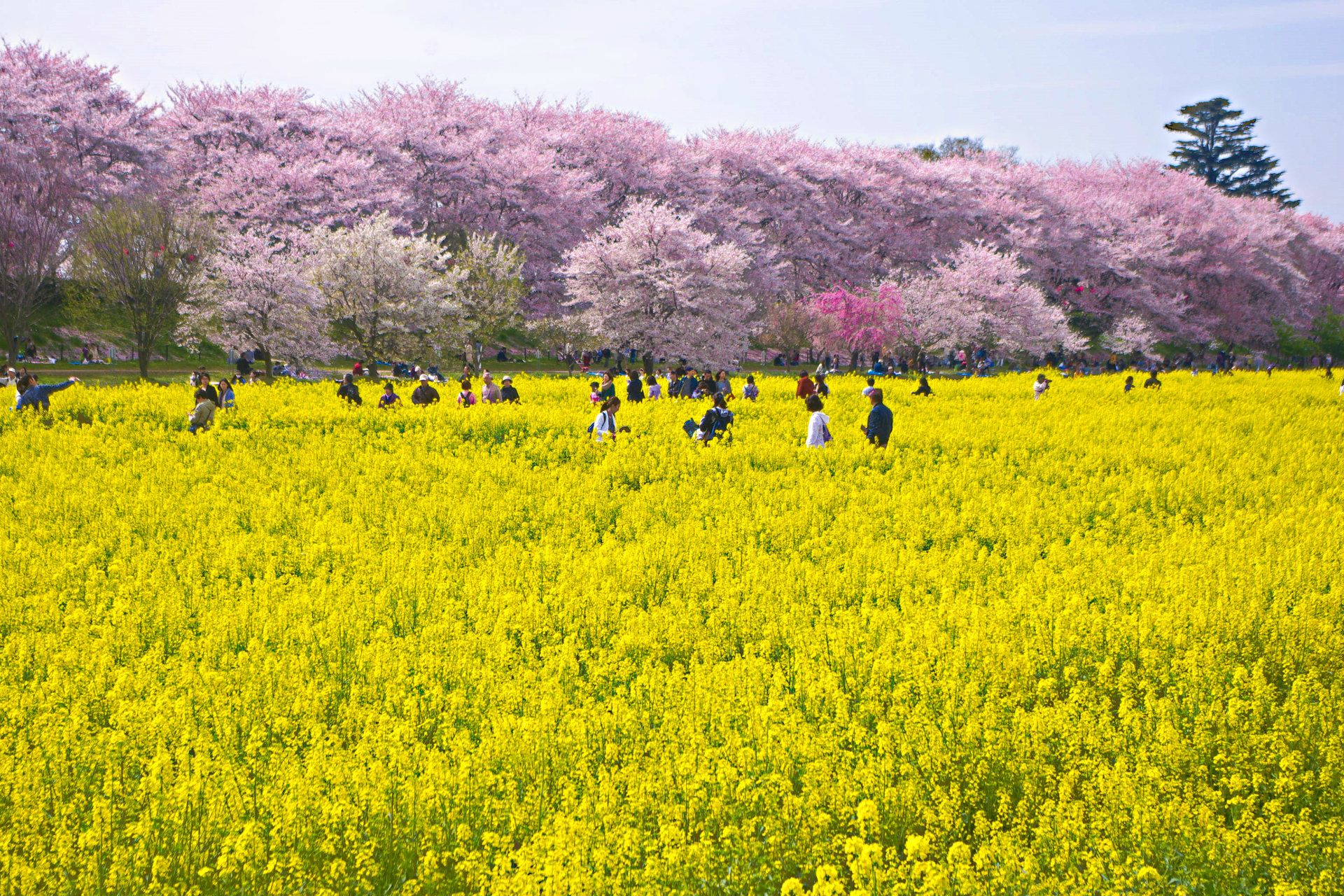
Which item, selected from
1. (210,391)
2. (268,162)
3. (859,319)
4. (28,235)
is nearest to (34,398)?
(210,391)

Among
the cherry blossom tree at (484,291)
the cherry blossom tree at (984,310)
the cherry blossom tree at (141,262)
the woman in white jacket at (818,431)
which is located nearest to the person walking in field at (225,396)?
the woman in white jacket at (818,431)

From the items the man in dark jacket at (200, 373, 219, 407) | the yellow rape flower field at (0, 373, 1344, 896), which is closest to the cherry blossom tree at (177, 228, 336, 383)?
the man in dark jacket at (200, 373, 219, 407)

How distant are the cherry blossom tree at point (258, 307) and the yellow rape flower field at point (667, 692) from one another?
23.8 meters

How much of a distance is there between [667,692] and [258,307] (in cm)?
3310

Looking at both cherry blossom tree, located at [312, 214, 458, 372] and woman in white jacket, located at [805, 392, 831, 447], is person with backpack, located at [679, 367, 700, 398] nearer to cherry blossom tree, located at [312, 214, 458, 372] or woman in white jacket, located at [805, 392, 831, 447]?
woman in white jacket, located at [805, 392, 831, 447]

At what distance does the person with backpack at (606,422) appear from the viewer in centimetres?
1380

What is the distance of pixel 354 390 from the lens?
63.9ft

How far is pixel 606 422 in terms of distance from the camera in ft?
46.5

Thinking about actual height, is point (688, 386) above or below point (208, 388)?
above

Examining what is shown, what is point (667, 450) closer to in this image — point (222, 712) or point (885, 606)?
point (885, 606)

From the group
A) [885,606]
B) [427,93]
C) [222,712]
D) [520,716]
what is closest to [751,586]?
[885,606]

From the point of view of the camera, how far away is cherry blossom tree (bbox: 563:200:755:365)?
128 ft

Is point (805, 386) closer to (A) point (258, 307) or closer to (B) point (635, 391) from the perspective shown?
(B) point (635, 391)

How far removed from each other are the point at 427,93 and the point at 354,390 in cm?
3838
